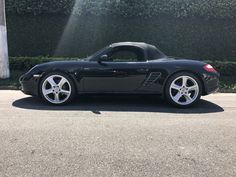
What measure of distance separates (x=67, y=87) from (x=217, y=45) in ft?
26.4

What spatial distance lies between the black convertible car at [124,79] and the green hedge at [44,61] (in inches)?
187

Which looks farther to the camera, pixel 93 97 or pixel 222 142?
pixel 93 97

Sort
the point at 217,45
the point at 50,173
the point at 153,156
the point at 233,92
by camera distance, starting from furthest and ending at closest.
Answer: the point at 217,45
the point at 233,92
the point at 153,156
the point at 50,173

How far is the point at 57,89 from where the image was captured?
22.5 feet

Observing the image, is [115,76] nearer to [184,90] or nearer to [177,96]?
[177,96]

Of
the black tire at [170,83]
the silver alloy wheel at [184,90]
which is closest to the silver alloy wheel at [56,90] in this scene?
the black tire at [170,83]

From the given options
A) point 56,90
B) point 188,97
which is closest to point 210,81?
point 188,97

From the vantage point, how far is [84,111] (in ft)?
20.9

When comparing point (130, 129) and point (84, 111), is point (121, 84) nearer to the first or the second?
point (84, 111)

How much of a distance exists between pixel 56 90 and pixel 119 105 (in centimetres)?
124

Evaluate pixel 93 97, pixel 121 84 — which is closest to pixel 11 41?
pixel 93 97

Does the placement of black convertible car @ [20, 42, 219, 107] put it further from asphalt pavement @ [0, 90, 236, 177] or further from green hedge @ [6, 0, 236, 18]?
green hedge @ [6, 0, 236, 18]

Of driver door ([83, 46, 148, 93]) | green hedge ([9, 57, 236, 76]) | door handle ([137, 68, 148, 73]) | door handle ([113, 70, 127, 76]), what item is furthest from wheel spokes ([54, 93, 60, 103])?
green hedge ([9, 57, 236, 76])

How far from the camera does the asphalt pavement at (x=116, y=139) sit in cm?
376
